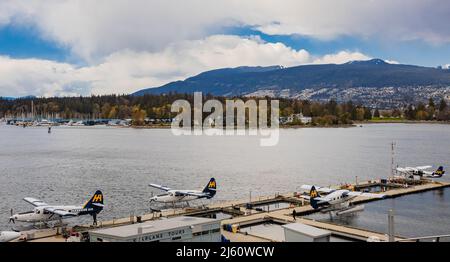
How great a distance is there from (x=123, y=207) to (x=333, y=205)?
2253 cm

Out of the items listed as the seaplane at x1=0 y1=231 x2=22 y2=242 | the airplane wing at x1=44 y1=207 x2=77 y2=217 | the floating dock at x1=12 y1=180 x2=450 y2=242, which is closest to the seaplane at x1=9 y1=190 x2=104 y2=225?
the airplane wing at x1=44 y1=207 x2=77 y2=217

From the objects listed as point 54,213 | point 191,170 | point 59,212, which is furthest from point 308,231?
point 191,170

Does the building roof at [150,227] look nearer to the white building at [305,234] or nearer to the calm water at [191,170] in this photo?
the white building at [305,234]

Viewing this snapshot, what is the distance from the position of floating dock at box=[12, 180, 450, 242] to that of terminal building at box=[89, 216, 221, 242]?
161 inches

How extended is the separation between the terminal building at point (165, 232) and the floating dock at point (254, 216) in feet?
13.4

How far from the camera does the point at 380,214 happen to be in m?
47.0

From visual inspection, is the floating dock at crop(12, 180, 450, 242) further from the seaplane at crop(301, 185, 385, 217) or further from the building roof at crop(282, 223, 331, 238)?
the building roof at crop(282, 223, 331, 238)

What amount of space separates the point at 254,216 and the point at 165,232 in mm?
15689

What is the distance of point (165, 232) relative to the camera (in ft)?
90.7

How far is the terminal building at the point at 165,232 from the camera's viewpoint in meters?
26.2

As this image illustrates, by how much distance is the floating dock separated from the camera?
35.4 m

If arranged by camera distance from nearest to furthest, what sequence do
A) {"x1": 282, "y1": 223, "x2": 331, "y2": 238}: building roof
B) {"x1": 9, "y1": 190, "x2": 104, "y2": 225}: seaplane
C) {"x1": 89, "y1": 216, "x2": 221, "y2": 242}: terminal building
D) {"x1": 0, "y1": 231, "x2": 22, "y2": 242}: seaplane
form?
{"x1": 282, "y1": 223, "x2": 331, "y2": 238}: building roof, {"x1": 89, "y1": 216, "x2": 221, "y2": 242}: terminal building, {"x1": 0, "y1": 231, "x2": 22, "y2": 242}: seaplane, {"x1": 9, "y1": 190, "x2": 104, "y2": 225}: seaplane

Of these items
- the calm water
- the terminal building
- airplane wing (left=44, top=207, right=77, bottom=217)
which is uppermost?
the terminal building
